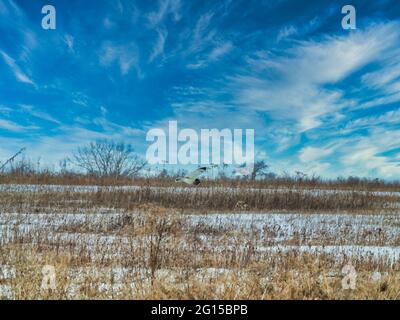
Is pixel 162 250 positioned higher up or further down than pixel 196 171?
further down

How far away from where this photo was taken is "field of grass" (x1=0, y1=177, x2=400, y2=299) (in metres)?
3.93

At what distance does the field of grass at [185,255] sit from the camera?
393 centimetres

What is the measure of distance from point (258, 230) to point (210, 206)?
6.02 metres

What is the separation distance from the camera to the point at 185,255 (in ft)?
19.5

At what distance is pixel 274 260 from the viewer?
5.66 m
